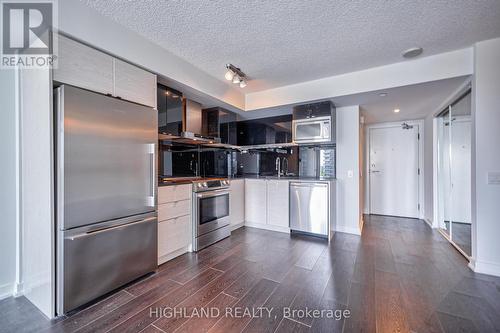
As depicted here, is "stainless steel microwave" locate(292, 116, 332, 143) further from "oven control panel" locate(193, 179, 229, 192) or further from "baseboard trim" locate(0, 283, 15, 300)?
"baseboard trim" locate(0, 283, 15, 300)

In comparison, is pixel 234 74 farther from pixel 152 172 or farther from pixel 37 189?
pixel 37 189

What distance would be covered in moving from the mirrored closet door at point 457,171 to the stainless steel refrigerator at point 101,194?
383 cm

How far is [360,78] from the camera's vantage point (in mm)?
2969

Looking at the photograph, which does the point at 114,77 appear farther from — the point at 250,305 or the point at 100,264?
the point at 250,305

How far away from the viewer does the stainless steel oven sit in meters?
2.93

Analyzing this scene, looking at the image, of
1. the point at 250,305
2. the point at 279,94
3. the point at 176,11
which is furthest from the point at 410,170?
the point at 176,11

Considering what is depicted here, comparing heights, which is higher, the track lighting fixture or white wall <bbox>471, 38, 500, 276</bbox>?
the track lighting fixture

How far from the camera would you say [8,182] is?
1924 mm

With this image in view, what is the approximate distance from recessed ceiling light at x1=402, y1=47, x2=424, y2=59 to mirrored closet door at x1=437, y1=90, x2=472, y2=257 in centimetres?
95

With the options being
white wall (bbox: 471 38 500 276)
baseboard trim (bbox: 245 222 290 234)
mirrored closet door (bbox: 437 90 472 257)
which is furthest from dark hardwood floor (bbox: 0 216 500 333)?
baseboard trim (bbox: 245 222 290 234)

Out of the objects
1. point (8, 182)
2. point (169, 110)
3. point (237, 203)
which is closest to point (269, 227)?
point (237, 203)

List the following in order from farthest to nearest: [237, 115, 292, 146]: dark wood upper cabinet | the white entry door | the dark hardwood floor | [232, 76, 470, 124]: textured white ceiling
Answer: the white entry door < [237, 115, 292, 146]: dark wood upper cabinet < [232, 76, 470, 124]: textured white ceiling < the dark hardwood floor

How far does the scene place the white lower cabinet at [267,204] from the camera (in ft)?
12.0

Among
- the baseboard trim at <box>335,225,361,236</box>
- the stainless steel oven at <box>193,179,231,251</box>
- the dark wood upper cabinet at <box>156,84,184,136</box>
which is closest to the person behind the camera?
the dark wood upper cabinet at <box>156,84,184,136</box>
